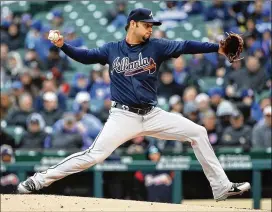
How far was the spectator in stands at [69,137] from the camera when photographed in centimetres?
1030

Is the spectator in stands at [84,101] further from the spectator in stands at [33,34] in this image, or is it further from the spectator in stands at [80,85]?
the spectator in stands at [33,34]

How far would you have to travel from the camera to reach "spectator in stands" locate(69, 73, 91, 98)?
12398mm

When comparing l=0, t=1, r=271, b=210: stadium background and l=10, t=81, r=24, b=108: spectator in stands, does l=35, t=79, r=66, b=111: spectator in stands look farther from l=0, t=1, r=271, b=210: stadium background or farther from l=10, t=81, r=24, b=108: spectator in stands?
l=10, t=81, r=24, b=108: spectator in stands

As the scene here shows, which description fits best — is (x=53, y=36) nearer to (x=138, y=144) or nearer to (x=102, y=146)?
(x=102, y=146)

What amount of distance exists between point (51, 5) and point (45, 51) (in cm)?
171

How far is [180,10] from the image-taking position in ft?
46.3

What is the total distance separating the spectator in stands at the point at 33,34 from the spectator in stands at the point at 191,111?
3.84 m

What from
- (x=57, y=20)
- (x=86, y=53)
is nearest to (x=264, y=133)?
(x=86, y=53)

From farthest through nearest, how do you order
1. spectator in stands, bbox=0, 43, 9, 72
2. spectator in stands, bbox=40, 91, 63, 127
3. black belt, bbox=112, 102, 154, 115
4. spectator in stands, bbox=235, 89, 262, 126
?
spectator in stands, bbox=0, 43, 9, 72, spectator in stands, bbox=40, 91, 63, 127, spectator in stands, bbox=235, 89, 262, 126, black belt, bbox=112, 102, 154, 115

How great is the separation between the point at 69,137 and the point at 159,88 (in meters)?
2.07

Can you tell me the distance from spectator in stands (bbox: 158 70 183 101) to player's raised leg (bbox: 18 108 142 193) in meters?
5.15

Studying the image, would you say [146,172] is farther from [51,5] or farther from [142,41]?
[51,5]

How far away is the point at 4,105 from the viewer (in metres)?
11.4

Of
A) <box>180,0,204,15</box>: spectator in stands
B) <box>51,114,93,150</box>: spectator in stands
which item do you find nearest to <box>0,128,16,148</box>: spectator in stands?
<box>51,114,93,150</box>: spectator in stands
